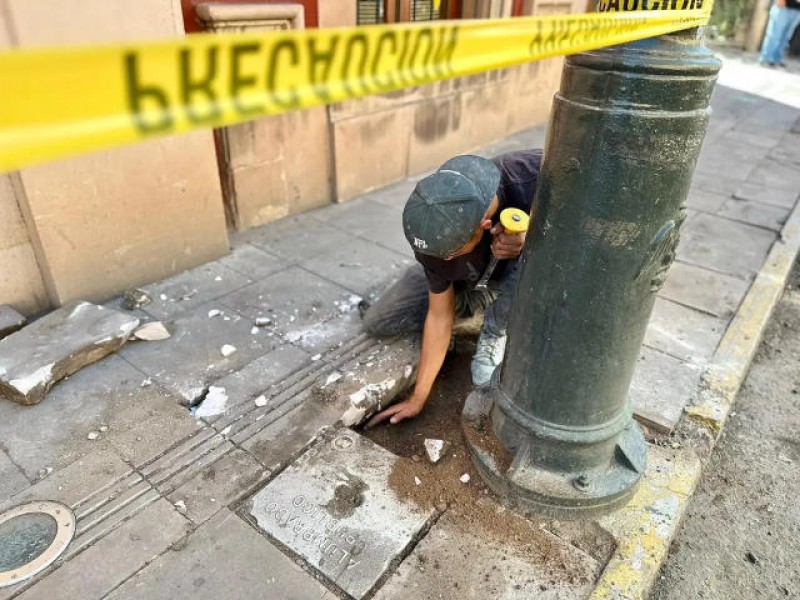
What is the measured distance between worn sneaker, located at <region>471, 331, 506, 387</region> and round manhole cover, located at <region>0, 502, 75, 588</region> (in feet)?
5.76

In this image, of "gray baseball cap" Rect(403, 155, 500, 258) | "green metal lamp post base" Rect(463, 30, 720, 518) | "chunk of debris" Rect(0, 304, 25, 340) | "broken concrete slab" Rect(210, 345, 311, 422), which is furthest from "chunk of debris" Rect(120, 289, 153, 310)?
"green metal lamp post base" Rect(463, 30, 720, 518)

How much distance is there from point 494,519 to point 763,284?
292cm

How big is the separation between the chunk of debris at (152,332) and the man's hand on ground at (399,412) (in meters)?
1.25

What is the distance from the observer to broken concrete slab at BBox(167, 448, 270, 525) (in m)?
2.14

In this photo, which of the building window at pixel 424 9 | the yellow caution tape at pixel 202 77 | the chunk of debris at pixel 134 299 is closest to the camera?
the yellow caution tape at pixel 202 77

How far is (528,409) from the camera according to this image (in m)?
2.13

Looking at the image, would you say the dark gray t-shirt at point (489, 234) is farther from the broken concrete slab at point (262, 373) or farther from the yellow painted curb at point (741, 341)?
the yellow painted curb at point (741, 341)

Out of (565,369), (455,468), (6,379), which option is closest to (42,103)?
(565,369)

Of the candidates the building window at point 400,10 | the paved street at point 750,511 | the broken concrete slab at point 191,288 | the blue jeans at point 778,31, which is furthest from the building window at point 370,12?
the blue jeans at point 778,31

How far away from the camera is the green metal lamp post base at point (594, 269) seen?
159 centimetres

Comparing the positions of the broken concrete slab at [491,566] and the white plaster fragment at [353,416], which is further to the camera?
the white plaster fragment at [353,416]

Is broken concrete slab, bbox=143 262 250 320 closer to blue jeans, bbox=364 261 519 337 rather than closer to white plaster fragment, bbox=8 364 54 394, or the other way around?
white plaster fragment, bbox=8 364 54 394

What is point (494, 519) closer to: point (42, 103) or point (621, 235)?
point (621, 235)

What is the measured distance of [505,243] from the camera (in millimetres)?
2416
